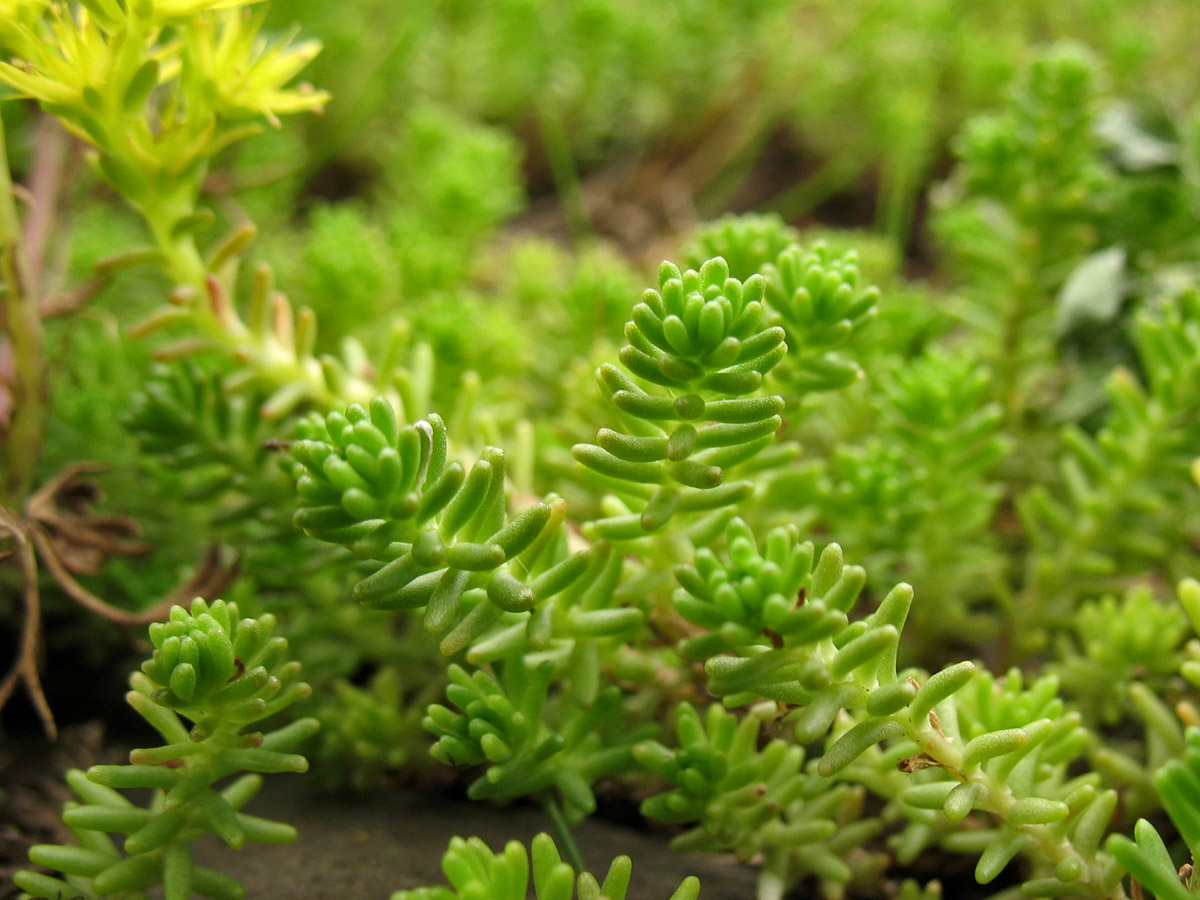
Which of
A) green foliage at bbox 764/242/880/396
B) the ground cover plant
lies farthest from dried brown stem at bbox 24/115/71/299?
green foliage at bbox 764/242/880/396

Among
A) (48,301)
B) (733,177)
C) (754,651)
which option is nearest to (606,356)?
(754,651)

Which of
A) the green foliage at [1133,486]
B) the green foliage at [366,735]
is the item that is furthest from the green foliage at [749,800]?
the green foliage at [1133,486]

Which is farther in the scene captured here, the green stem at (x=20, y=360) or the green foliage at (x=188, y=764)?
the green stem at (x=20, y=360)

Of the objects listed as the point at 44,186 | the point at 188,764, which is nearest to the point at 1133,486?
the point at 188,764

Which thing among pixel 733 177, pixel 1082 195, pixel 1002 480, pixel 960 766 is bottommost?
pixel 960 766

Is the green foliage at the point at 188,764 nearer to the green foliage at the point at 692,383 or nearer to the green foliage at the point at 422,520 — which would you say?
the green foliage at the point at 422,520

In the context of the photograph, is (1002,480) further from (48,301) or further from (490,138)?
(48,301)
